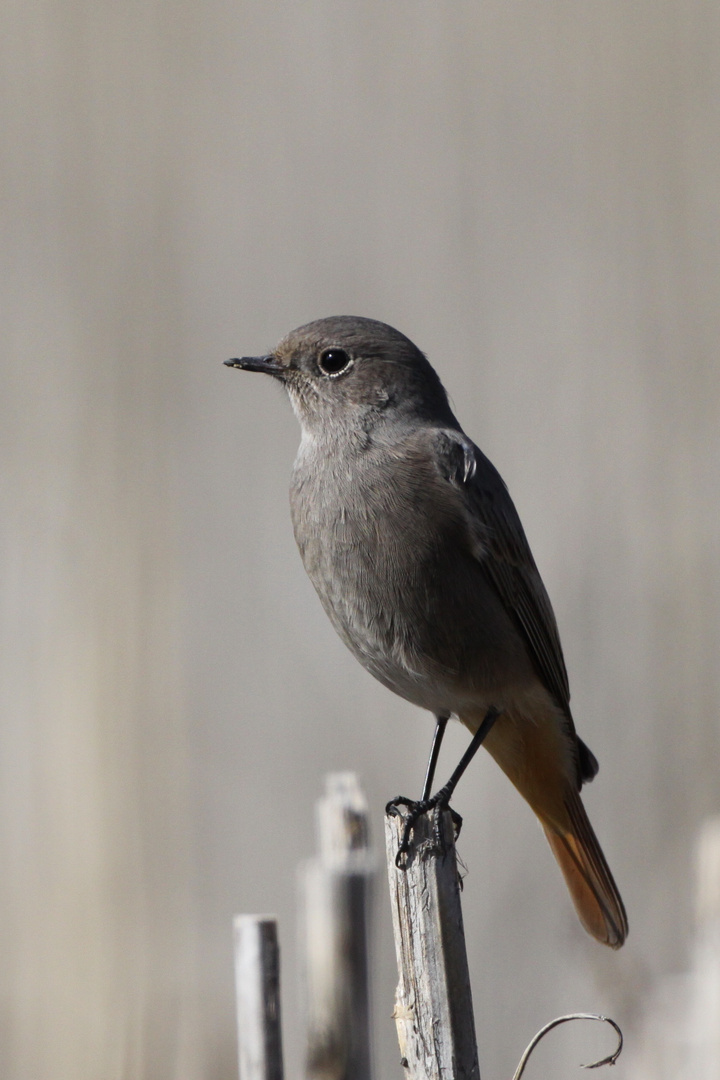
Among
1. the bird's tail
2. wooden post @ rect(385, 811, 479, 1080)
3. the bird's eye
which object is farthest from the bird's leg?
the bird's eye

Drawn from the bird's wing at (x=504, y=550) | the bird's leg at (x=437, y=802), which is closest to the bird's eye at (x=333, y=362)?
the bird's wing at (x=504, y=550)

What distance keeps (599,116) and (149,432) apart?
163 cm

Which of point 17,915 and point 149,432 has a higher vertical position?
point 149,432

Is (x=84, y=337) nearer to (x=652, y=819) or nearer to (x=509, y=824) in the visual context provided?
(x=509, y=824)

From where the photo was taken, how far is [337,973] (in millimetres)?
2141

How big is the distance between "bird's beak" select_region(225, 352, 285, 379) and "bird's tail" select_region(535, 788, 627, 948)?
4.38 ft

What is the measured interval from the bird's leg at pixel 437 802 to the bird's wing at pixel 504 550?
0.62 ft

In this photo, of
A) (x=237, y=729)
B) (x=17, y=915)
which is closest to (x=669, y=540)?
(x=237, y=729)

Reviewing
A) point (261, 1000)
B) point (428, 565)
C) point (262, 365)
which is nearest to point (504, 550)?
point (428, 565)

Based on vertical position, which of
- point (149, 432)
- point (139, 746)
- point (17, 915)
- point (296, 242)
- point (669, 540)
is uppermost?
point (296, 242)

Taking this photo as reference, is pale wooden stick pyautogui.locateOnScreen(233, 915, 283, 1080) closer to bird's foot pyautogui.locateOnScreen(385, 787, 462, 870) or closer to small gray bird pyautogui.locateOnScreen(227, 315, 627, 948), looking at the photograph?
bird's foot pyautogui.locateOnScreen(385, 787, 462, 870)

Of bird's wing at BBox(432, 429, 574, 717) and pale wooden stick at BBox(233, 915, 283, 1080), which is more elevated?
bird's wing at BBox(432, 429, 574, 717)

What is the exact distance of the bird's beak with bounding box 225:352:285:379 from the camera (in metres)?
3.04

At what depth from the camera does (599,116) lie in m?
3.46
